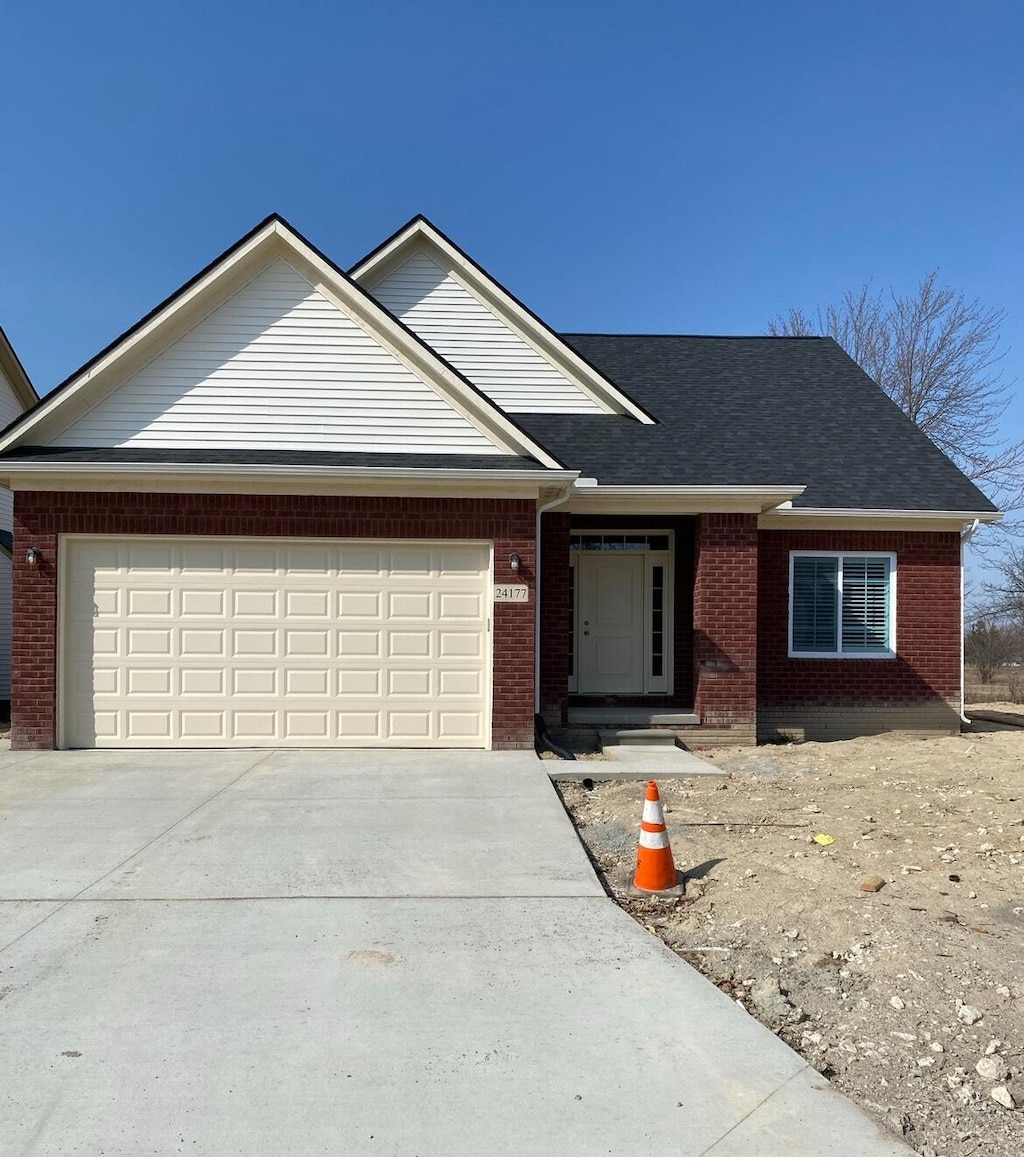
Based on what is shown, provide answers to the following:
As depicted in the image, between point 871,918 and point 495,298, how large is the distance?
10.6 metres

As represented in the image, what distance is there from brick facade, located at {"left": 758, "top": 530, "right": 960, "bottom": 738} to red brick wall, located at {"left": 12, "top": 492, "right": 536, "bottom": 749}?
13.3 feet

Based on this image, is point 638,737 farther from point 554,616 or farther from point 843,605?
point 843,605

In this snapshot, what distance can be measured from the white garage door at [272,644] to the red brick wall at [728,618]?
3016 mm

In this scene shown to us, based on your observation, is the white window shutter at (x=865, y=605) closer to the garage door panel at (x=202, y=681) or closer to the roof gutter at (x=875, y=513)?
the roof gutter at (x=875, y=513)

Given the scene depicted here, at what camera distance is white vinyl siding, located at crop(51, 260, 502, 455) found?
9930 mm

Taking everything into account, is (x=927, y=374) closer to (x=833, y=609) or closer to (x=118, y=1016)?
(x=833, y=609)

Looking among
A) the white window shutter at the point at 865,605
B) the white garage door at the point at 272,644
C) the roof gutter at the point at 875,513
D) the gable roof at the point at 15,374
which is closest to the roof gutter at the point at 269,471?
the white garage door at the point at 272,644

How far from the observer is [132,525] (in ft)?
31.7

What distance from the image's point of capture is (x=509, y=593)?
32.1ft

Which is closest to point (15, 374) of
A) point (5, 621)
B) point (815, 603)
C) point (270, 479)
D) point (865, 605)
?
point (5, 621)

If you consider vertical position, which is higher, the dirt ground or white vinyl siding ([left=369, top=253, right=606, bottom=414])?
white vinyl siding ([left=369, top=253, right=606, bottom=414])

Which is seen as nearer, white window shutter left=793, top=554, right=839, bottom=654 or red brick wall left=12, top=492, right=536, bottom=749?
red brick wall left=12, top=492, right=536, bottom=749

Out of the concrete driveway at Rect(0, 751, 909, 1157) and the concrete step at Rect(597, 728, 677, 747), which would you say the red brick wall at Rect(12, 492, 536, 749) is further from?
the concrete driveway at Rect(0, 751, 909, 1157)

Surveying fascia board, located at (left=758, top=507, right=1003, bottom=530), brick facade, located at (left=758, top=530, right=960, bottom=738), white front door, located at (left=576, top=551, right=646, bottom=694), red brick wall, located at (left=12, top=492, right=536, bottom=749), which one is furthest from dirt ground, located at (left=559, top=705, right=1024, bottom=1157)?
fascia board, located at (left=758, top=507, right=1003, bottom=530)
